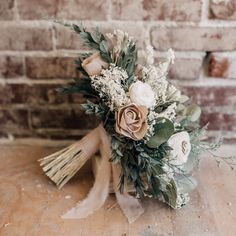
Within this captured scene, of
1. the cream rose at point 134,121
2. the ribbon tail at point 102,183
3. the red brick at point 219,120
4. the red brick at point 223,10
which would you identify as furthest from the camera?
the red brick at point 219,120

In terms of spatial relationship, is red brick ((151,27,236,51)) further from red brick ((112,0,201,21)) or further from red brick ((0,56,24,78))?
red brick ((0,56,24,78))

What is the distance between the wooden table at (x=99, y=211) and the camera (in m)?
0.89

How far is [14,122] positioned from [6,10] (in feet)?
A: 1.07

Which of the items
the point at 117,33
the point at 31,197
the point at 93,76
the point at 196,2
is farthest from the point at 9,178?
the point at 196,2

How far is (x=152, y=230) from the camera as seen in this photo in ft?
2.92

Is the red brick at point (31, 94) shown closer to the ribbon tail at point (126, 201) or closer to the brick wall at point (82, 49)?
the brick wall at point (82, 49)

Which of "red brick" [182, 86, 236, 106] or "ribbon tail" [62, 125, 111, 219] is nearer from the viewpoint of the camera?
"ribbon tail" [62, 125, 111, 219]

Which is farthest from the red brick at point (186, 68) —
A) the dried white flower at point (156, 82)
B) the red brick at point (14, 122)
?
the red brick at point (14, 122)

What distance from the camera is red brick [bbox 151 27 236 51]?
111 cm

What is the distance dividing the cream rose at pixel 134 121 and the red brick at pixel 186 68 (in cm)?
31

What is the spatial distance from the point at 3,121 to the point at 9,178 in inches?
8.9

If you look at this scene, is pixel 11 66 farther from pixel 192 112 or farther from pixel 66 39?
pixel 192 112

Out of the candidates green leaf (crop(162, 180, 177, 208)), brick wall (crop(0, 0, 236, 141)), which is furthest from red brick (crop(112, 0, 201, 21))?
green leaf (crop(162, 180, 177, 208))

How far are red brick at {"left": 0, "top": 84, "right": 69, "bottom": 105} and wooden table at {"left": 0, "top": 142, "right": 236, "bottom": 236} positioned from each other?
19 cm
